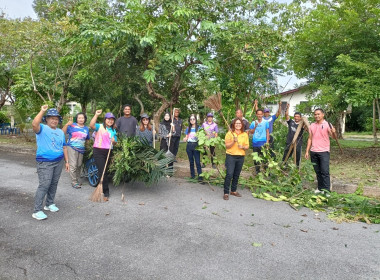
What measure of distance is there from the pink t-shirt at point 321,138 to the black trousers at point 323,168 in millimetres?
98

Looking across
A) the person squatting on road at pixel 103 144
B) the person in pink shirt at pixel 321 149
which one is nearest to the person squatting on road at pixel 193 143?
the person squatting on road at pixel 103 144

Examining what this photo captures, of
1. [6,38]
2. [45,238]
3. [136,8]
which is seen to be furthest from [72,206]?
[6,38]

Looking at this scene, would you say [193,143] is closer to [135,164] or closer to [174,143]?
[174,143]

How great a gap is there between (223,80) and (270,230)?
6572 mm

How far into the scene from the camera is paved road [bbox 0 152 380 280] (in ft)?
9.64

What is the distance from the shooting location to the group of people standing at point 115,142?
A: 4.29 m

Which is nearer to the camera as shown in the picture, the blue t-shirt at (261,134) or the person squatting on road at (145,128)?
the blue t-shirt at (261,134)

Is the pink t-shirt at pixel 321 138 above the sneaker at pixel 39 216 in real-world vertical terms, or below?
above

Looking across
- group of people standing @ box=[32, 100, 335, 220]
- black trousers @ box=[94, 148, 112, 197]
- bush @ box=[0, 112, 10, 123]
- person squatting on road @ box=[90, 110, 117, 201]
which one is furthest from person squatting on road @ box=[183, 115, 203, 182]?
bush @ box=[0, 112, 10, 123]

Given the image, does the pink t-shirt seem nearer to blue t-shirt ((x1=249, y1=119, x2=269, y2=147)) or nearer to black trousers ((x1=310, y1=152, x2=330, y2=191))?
black trousers ((x1=310, y1=152, x2=330, y2=191))

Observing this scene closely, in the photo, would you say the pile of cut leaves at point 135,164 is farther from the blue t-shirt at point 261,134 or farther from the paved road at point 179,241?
the blue t-shirt at point 261,134

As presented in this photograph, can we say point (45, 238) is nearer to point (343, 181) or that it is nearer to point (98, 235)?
point (98, 235)

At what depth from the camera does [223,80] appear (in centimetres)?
975

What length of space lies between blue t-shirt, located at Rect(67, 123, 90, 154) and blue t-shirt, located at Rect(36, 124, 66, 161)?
156cm
